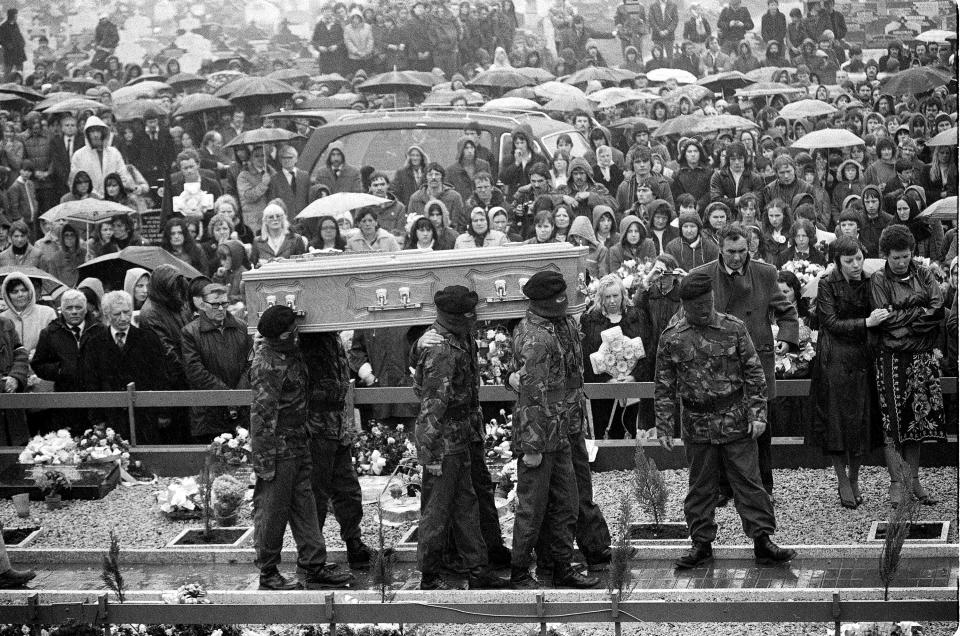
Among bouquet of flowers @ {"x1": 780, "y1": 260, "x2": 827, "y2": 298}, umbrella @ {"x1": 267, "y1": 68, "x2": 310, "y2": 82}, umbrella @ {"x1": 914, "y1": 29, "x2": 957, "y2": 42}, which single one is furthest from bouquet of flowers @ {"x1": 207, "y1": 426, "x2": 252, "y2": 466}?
umbrella @ {"x1": 267, "y1": 68, "x2": 310, "y2": 82}

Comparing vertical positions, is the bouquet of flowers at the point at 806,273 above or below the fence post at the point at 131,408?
above

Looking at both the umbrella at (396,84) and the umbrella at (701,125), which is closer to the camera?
the umbrella at (701,125)

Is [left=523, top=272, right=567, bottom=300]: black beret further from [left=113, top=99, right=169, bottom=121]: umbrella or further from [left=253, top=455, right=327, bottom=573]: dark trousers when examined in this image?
[left=113, top=99, right=169, bottom=121]: umbrella

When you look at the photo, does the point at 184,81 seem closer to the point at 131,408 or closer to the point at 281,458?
the point at 131,408

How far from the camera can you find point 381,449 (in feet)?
34.6

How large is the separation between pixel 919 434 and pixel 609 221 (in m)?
5.15

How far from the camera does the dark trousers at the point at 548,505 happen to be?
7965 mm

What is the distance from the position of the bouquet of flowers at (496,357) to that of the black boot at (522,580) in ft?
9.24

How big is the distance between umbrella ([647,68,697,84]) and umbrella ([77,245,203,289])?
14.1 meters

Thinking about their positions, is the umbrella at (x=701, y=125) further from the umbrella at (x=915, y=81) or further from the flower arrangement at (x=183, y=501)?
the flower arrangement at (x=183, y=501)

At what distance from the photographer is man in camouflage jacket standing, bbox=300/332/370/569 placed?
830 centimetres

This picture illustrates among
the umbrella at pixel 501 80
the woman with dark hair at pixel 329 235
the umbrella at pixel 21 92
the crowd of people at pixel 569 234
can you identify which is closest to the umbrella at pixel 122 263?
the crowd of people at pixel 569 234

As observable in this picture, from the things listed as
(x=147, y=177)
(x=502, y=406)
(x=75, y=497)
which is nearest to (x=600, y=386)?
(x=502, y=406)

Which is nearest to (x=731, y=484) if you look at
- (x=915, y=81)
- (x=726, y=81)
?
(x=915, y=81)
